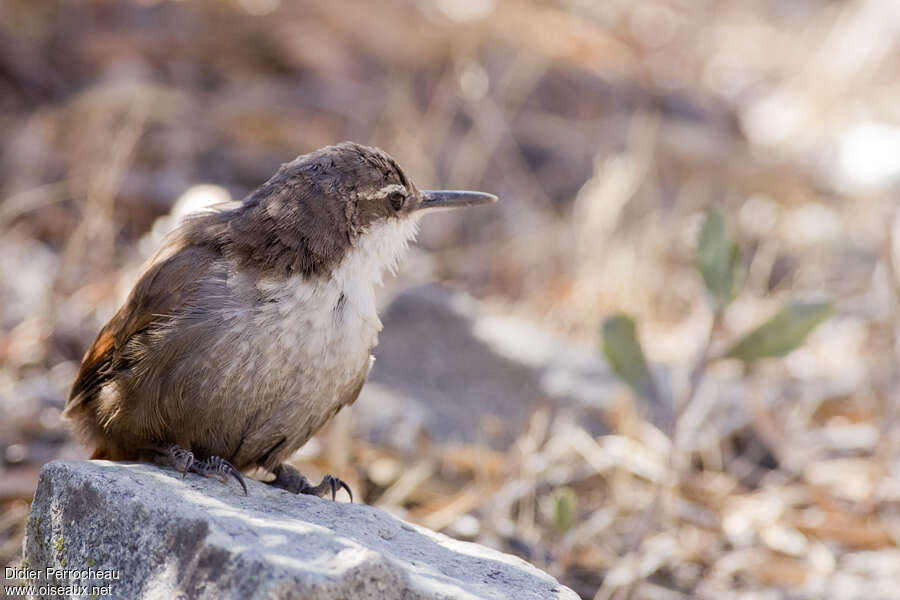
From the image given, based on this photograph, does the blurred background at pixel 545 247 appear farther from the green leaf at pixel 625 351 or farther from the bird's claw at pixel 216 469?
the bird's claw at pixel 216 469

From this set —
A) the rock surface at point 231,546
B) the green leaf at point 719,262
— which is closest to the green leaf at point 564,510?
the rock surface at point 231,546

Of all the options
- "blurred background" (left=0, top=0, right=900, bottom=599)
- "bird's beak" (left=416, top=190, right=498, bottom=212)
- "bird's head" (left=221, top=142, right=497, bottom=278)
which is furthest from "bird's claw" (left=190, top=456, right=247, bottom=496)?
"bird's beak" (left=416, top=190, right=498, bottom=212)

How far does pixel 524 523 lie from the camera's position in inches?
179

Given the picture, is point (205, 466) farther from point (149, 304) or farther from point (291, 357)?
point (149, 304)

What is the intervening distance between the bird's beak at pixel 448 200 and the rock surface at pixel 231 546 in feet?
3.97

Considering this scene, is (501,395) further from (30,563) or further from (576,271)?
(30,563)

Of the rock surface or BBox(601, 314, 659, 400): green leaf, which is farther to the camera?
BBox(601, 314, 659, 400): green leaf

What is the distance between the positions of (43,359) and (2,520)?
1.18 meters

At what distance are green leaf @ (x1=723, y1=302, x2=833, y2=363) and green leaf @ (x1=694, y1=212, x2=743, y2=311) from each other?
0.16 meters

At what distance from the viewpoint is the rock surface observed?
2.54 m

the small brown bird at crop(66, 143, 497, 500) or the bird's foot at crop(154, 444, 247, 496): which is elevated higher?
the small brown bird at crop(66, 143, 497, 500)

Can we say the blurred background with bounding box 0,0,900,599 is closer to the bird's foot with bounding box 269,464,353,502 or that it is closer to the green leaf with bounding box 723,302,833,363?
the green leaf with bounding box 723,302,833,363

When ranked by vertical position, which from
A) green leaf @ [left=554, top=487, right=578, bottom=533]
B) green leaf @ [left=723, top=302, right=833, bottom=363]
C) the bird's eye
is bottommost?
green leaf @ [left=554, top=487, right=578, bottom=533]

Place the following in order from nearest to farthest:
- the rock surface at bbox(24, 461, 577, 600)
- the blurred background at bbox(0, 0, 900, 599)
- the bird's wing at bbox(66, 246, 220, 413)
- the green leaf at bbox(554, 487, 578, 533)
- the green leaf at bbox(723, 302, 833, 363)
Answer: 1. the rock surface at bbox(24, 461, 577, 600)
2. the bird's wing at bbox(66, 246, 220, 413)
3. the green leaf at bbox(554, 487, 578, 533)
4. the green leaf at bbox(723, 302, 833, 363)
5. the blurred background at bbox(0, 0, 900, 599)
